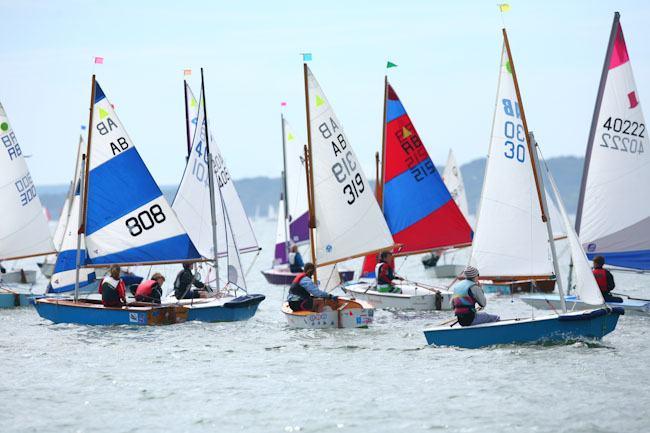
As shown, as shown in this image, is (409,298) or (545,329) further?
(409,298)

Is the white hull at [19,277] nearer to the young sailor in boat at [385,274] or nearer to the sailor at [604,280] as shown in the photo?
the young sailor in boat at [385,274]

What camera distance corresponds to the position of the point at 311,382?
1564 centimetres

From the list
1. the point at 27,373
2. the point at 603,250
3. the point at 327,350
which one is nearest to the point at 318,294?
the point at 327,350

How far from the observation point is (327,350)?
18656mm

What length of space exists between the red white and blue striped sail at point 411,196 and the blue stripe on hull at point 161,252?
20.6 ft

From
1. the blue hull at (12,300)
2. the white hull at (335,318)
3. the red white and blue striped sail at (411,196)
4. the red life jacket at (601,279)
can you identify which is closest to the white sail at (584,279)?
the red life jacket at (601,279)

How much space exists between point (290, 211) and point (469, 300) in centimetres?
2184

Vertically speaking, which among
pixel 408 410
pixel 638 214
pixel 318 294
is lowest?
pixel 408 410

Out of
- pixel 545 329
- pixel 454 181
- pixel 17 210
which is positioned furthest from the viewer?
pixel 454 181

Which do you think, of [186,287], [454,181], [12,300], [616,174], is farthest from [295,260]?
[454,181]

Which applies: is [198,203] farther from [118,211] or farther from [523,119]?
[523,119]

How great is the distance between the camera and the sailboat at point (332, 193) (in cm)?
2242

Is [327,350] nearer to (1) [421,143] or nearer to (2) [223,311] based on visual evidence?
(2) [223,311]

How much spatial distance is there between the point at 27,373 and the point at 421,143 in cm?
1471
